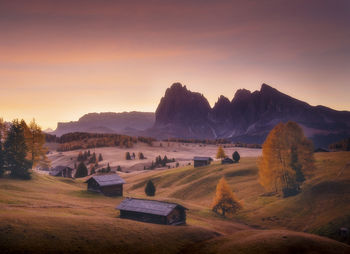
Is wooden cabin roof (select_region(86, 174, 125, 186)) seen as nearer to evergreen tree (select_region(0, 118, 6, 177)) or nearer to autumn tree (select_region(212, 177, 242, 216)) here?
evergreen tree (select_region(0, 118, 6, 177))

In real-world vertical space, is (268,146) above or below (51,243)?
above

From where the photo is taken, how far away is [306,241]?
40125 millimetres

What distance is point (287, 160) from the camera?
71.0m

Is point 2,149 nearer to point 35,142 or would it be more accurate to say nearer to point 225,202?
point 35,142

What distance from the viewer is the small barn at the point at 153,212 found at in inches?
1941

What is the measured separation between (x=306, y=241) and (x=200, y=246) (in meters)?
15.1

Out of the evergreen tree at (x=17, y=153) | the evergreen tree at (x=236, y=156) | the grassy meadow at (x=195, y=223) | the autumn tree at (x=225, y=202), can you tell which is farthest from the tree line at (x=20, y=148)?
the evergreen tree at (x=236, y=156)

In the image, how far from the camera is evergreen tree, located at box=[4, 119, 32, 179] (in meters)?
74.3

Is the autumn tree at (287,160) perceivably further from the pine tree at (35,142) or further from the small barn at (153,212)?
the pine tree at (35,142)

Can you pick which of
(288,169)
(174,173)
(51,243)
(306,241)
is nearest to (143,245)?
(51,243)

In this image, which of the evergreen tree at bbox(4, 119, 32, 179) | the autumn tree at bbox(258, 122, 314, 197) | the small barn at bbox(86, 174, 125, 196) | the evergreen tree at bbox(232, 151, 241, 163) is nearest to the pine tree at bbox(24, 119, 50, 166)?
the evergreen tree at bbox(4, 119, 32, 179)

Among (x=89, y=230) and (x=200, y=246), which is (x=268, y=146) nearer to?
(x=200, y=246)

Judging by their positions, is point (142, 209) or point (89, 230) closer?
point (89, 230)

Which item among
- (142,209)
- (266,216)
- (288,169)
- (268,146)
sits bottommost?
(266,216)
